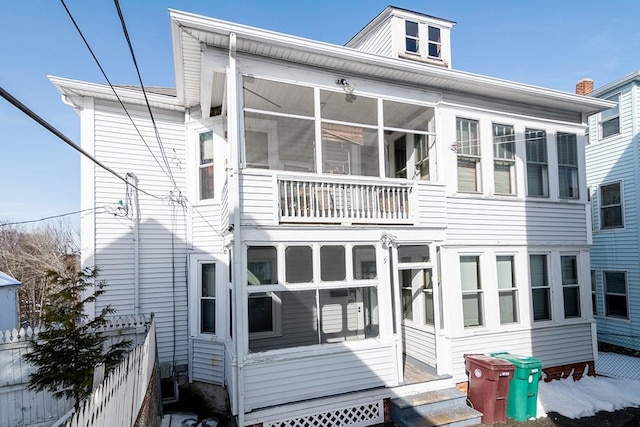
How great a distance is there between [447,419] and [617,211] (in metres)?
10.7

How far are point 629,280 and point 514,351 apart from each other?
6.96 metres

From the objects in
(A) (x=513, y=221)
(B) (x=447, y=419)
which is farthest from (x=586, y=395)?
(A) (x=513, y=221)

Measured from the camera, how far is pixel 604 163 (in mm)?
12430

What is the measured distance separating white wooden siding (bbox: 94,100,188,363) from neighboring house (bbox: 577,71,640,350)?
539 inches

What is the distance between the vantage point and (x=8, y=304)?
1123 cm

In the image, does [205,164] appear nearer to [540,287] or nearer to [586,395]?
[540,287]

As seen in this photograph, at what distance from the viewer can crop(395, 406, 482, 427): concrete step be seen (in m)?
5.94

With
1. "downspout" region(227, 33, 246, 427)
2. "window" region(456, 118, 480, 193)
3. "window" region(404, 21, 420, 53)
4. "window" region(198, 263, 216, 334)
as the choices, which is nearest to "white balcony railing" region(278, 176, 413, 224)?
"downspout" region(227, 33, 246, 427)

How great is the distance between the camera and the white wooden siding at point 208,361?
7.40m

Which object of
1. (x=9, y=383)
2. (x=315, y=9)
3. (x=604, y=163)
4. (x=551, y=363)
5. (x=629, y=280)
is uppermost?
(x=315, y=9)

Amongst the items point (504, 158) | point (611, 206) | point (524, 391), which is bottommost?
point (524, 391)

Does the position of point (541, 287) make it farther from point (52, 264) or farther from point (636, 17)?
point (52, 264)

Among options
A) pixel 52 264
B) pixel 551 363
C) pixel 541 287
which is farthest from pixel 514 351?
pixel 52 264

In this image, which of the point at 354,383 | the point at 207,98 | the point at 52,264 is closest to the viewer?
the point at 354,383
